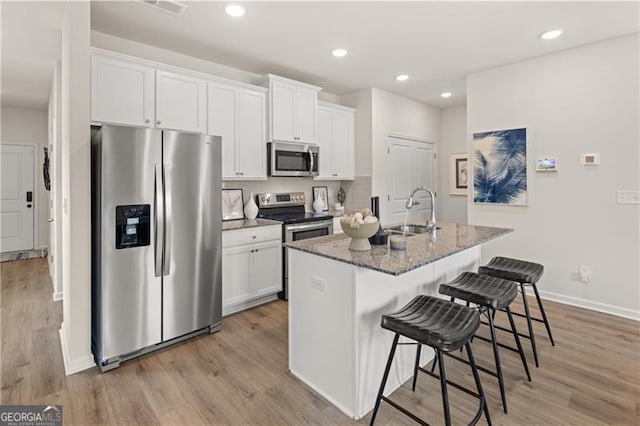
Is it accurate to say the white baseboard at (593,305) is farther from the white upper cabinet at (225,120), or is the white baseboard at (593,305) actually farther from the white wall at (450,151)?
the white upper cabinet at (225,120)

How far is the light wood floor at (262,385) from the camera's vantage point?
6.45ft

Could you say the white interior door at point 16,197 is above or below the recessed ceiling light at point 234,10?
below

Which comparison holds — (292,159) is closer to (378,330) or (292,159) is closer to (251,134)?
(251,134)

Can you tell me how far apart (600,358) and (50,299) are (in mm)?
5469

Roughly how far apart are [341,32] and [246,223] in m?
2.12

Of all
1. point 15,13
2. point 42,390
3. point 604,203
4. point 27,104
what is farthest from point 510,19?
point 27,104

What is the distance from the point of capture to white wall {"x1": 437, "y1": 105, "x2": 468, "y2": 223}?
6016 millimetres

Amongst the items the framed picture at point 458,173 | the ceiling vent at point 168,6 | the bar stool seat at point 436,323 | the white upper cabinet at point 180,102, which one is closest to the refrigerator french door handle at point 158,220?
the white upper cabinet at point 180,102

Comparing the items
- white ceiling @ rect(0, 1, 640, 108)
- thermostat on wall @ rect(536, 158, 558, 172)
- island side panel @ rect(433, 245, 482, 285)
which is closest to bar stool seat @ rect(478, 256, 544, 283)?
island side panel @ rect(433, 245, 482, 285)

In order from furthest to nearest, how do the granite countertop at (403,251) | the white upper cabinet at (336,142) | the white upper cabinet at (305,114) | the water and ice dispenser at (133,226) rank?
the white upper cabinet at (336,142)
the white upper cabinet at (305,114)
the water and ice dispenser at (133,226)
the granite countertop at (403,251)

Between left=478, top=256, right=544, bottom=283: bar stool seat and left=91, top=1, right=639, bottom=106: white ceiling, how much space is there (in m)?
2.07

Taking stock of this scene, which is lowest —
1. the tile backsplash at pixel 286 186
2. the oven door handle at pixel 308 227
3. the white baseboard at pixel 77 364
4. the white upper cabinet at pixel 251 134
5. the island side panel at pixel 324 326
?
the white baseboard at pixel 77 364

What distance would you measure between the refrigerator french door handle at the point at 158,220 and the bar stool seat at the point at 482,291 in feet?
6.90

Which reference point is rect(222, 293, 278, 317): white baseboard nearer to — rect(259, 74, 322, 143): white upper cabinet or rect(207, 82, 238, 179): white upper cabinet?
rect(207, 82, 238, 179): white upper cabinet
